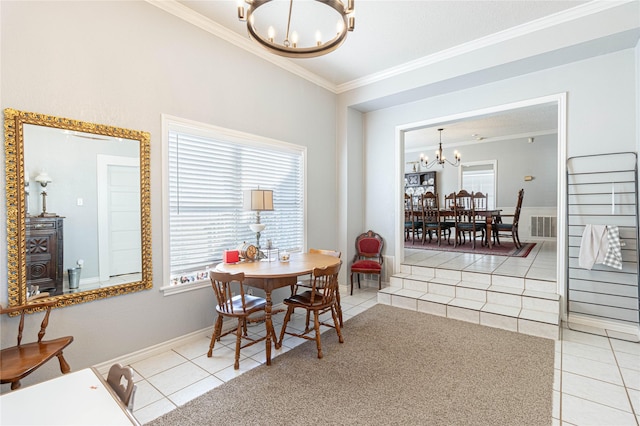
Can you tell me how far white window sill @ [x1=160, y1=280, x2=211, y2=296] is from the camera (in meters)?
2.85

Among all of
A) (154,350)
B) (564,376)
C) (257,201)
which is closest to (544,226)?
(564,376)

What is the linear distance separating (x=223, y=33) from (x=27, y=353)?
10.5 feet

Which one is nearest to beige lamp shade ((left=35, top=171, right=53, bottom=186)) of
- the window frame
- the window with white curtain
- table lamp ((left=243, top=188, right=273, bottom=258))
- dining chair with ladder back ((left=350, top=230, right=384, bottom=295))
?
the window frame

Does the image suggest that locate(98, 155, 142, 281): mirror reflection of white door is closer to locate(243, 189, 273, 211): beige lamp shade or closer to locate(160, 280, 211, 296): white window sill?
locate(160, 280, 211, 296): white window sill

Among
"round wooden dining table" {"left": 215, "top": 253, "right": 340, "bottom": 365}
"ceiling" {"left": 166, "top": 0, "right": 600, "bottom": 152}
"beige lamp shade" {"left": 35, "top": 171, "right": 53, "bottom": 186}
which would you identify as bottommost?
"round wooden dining table" {"left": 215, "top": 253, "right": 340, "bottom": 365}

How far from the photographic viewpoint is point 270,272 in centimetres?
271

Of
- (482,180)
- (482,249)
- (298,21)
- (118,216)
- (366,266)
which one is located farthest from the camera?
(482,180)

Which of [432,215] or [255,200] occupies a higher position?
[255,200]

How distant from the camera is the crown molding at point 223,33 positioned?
283cm

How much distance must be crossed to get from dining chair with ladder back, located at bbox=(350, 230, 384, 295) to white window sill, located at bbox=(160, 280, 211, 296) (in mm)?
2281

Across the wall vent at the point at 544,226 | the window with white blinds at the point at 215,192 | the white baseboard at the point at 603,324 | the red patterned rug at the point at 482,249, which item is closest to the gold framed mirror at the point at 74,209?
the window with white blinds at the point at 215,192

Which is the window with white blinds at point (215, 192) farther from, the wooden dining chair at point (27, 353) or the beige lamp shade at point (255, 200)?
the wooden dining chair at point (27, 353)

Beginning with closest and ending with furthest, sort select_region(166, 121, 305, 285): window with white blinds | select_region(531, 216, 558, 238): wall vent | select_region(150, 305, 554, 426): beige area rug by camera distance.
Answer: select_region(150, 305, 554, 426): beige area rug
select_region(166, 121, 305, 285): window with white blinds
select_region(531, 216, 558, 238): wall vent

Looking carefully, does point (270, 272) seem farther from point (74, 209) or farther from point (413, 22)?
point (413, 22)
